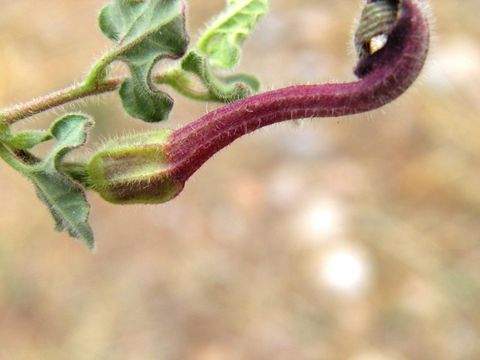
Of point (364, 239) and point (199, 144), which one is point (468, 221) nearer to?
point (364, 239)

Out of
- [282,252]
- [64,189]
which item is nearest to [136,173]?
[64,189]

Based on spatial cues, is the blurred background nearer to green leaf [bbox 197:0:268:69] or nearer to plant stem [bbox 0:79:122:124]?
green leaf [bbox 197:0:268:69]

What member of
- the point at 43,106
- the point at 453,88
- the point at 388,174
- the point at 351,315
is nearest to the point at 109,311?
the point at 351,315

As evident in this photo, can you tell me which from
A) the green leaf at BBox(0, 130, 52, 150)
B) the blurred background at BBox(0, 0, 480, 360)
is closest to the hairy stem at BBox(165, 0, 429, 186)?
the green leaf at BBox(0, 130, 52, 150)

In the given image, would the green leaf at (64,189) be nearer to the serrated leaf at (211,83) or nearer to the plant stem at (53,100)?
the plant stem at (53,100)

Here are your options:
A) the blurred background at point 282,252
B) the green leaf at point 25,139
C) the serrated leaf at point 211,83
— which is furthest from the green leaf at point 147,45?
the blurred background at point 282,252

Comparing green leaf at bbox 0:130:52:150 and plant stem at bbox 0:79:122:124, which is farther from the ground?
plant stem at bbox 0:79:122:124

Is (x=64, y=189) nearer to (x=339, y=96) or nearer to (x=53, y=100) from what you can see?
(x=53, y=100)
